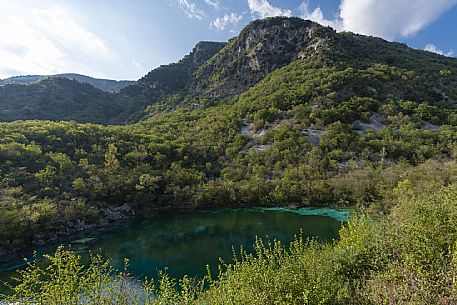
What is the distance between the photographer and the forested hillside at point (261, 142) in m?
45.9

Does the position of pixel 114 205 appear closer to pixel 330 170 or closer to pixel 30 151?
pixel 30 151

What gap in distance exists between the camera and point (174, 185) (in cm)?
5878

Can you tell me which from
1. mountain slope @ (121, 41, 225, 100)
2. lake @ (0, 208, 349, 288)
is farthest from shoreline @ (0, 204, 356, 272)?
mountain slope @ (121, 41, 225, 100)

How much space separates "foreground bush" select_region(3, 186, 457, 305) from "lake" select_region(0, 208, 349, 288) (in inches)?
564

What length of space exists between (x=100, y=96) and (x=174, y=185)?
107 m

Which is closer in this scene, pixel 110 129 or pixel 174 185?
pixel 174 185

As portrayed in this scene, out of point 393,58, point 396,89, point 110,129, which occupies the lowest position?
point 110,129

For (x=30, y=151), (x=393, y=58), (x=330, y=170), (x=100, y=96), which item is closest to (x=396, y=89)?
(x=393, y=58)

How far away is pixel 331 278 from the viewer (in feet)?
37.2

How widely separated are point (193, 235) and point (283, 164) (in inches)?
1218

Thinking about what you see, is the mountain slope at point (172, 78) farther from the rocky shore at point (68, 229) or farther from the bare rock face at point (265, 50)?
the rocky shore at point (68, 229)

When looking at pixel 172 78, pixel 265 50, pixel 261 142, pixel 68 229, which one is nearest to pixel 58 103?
pixel 172 78

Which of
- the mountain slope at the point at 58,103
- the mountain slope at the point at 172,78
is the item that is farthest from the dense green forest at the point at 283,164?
the mountain slope at the point at 172,78

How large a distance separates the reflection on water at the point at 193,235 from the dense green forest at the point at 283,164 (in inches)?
164
